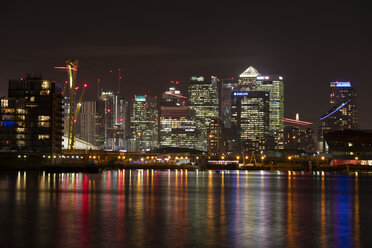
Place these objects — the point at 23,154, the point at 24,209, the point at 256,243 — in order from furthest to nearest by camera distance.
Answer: the point at 23,154 < the point at 24,209 < the point at 256,243

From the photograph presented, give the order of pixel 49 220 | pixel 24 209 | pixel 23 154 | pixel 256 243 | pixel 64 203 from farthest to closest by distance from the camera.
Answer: pixel 23 154
pixel 64 203
pixel 24 209
pixel 49 220
pixel 256 243

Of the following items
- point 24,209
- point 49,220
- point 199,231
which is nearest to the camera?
point 199,231

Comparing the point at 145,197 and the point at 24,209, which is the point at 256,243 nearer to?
the point at 24,209

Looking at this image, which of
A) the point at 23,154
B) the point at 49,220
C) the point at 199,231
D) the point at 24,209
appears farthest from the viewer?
the point at 23,154

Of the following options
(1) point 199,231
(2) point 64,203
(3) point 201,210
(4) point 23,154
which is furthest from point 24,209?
(4) point 23,154

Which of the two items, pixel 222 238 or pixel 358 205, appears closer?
pixel 222 238

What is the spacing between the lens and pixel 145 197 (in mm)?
73750

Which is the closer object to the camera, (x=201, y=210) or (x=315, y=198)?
(x=201, y=210)

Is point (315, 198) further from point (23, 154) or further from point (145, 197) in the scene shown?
point (23, 154)

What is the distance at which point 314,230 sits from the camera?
43.7 m

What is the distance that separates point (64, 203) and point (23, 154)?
137574mm

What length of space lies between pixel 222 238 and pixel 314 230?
8263 mm

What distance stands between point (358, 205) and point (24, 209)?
1363 inches

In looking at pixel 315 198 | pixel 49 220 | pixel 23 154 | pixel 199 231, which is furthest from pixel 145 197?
pixel 23 154
